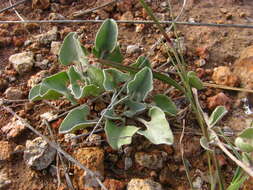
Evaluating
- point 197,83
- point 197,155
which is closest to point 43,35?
point 197,83

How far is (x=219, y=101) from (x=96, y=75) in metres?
0.63

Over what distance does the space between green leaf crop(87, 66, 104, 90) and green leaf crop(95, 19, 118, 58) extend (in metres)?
0.18

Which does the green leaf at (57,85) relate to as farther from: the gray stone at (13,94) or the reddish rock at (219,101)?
the reddish rock at (219,101)

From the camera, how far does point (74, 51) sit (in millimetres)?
1583

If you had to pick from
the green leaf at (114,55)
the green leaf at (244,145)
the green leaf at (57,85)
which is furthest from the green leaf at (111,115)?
the green leaf at (244,145)

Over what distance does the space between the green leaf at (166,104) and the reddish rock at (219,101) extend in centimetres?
23

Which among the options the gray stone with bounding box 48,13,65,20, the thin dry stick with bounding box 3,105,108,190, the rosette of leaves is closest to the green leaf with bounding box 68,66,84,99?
the rosette of leaves

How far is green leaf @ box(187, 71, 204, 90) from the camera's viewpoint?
148 cm

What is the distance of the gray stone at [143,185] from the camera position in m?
1.28

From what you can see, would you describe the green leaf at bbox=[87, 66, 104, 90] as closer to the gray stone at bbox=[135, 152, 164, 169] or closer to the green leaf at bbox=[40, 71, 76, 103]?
the green leaf at bbox=[40, 71, 76, 103]

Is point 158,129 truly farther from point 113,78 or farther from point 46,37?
point 46,37

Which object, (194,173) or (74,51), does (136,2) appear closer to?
(74,51)

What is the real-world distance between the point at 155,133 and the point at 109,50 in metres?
0.54

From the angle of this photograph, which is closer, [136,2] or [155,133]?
[155,133]
